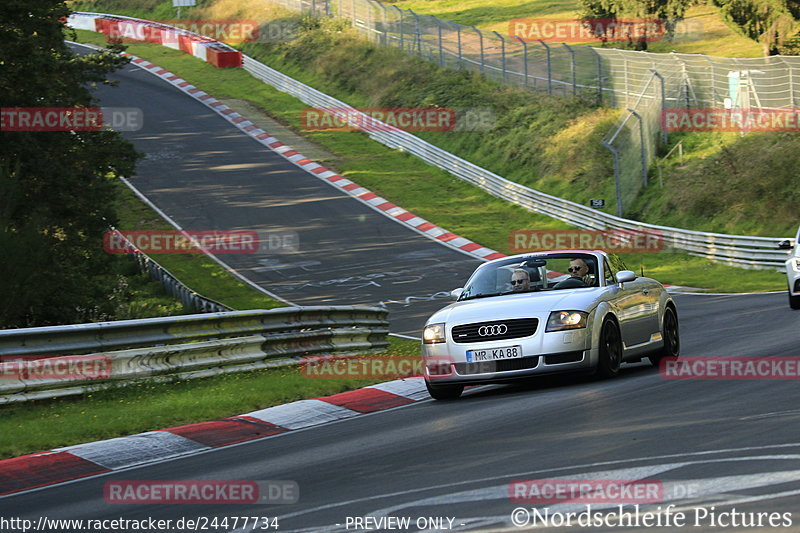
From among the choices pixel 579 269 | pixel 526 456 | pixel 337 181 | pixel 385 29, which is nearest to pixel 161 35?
pixel 385 29

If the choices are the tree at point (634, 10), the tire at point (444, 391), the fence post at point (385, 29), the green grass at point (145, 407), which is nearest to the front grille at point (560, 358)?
the tire at point (444, 391)

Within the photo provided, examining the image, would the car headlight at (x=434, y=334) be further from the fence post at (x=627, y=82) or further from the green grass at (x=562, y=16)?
the green grass at (x=562, y=16)

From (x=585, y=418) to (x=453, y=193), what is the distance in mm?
32215

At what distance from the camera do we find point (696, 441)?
7441mm

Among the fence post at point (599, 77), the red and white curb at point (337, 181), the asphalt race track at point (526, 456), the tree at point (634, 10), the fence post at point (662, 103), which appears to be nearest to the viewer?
the asphalt race track at point (526, 456)

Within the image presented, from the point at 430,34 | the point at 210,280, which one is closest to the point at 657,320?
the point at 210,280

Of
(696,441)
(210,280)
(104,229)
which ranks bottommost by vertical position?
(210,280)

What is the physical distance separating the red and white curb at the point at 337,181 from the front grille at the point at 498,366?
20.1m

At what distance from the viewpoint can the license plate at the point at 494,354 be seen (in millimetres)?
10961

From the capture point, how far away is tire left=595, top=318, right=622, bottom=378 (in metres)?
11.3

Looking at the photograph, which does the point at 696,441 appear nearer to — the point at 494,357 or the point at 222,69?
the point at 494,357

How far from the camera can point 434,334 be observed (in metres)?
11.5

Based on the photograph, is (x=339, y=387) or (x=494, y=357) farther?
(x=339, y=387)

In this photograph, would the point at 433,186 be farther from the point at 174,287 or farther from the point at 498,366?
the point at 498,366
